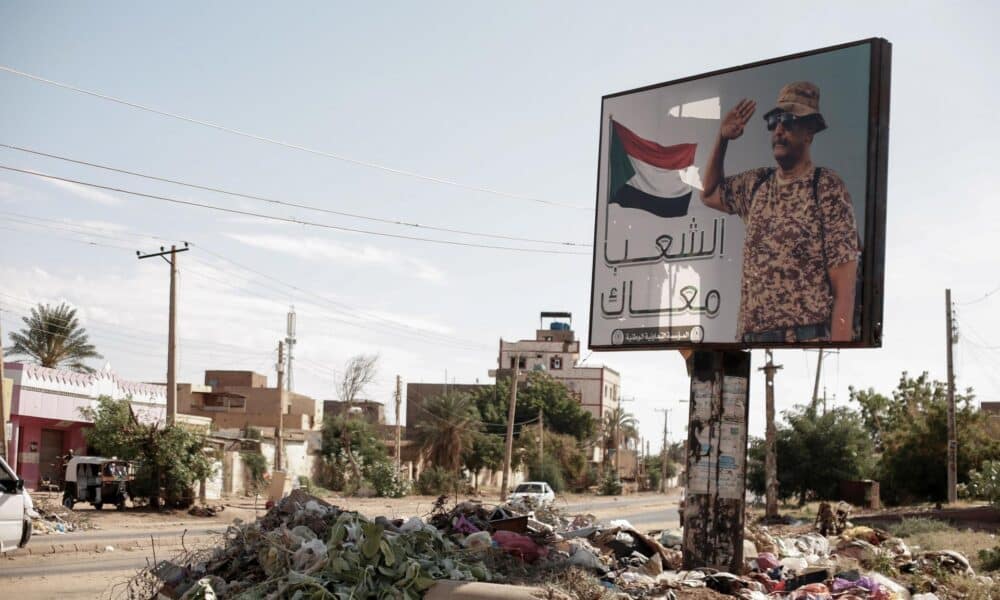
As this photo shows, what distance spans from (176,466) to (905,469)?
30.1 metres

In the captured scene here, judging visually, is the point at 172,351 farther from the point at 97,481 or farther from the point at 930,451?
the point at 930,451

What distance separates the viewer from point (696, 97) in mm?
14305

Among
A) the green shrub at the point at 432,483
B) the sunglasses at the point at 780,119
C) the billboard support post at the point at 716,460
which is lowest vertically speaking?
the green shrub at the point at 432,483

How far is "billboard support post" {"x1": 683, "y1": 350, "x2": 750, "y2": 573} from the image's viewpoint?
13.2 meters

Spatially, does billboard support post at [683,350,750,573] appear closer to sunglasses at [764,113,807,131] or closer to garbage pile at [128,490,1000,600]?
garbage pile at [128,490,1000,600]

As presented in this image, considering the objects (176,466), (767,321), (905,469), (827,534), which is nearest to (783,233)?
(767,321)

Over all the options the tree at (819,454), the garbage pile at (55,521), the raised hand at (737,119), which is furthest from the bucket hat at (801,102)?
the tree at (819,454)

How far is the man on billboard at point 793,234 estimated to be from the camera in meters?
12.6

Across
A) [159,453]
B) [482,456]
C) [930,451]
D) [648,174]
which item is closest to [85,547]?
[159,453]

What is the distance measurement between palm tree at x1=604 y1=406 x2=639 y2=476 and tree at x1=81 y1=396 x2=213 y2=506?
236ft

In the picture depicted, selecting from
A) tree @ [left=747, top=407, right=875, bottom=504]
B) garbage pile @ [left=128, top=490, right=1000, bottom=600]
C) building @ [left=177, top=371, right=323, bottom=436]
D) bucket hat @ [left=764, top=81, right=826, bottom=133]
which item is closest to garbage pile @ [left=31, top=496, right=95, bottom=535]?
garbage pile @ [left=128, top=490, right=1000, bottom=600]

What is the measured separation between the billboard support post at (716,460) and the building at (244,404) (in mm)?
50642

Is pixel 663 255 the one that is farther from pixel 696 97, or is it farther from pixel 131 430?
pixel 131 430

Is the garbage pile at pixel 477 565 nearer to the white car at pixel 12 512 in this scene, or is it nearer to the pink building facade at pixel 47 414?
the white car at pixel 12 512
